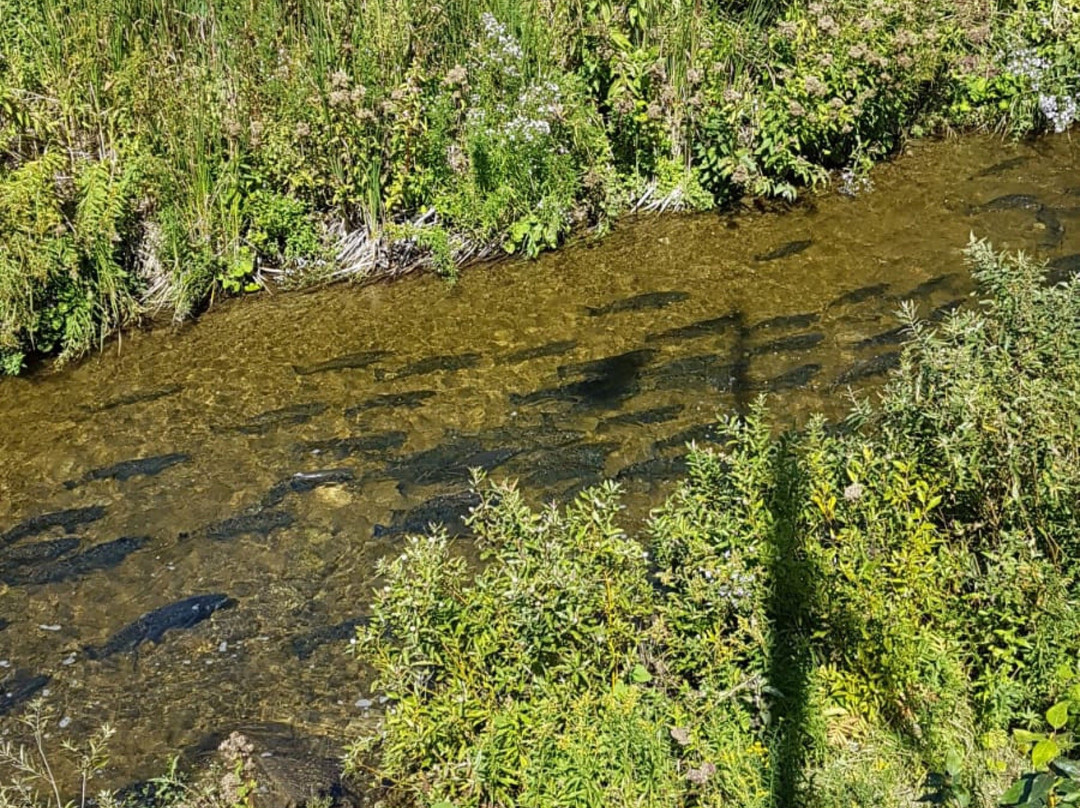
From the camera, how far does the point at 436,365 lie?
6793 millimetres

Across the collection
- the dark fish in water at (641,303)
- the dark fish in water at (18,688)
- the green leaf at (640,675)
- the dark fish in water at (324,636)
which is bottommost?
the green leaf at (640,675)

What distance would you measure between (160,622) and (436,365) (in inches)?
97.1

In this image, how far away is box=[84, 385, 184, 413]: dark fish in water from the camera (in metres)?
6.55

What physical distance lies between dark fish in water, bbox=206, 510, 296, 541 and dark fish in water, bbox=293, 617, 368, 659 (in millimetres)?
862

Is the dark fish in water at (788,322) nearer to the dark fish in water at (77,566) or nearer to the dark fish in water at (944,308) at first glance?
the dark fish in water at (944,308)

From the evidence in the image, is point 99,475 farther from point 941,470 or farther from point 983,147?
point 983,147

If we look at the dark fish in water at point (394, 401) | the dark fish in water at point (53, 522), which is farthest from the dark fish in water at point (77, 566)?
the dark fish in water at point (394, 401)

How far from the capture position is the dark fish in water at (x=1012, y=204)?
7797mm

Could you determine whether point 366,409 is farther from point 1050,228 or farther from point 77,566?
point 1050,228

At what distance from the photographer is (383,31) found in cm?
820

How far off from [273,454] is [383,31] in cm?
372

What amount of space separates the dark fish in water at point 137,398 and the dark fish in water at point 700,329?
2.93 metres

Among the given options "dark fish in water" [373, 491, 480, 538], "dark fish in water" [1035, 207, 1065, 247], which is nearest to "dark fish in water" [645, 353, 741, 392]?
"dark fish in water" [373, 491, 480, 538]

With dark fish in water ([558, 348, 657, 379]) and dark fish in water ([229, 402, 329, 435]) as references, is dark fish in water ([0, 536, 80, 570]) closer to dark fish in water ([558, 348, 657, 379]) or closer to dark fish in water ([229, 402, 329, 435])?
dark fish in water ([229, 402, 329, 435])
